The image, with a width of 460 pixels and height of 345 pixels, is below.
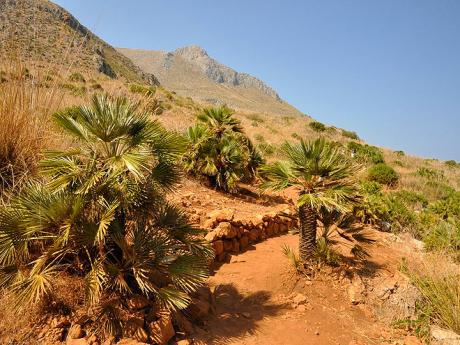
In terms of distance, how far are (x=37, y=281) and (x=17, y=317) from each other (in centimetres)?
40

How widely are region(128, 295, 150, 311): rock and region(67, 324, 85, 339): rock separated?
1.34ft

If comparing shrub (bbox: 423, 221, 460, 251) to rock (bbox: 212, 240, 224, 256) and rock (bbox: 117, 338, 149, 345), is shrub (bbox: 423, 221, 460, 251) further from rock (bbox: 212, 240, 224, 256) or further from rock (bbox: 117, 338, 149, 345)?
rock (bbox: 117, 338, 149, 345)

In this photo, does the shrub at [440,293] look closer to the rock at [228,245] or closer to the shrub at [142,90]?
the rock at [228,245]

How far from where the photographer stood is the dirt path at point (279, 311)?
161 inches

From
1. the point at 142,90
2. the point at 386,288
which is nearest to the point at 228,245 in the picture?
the point at 386,288

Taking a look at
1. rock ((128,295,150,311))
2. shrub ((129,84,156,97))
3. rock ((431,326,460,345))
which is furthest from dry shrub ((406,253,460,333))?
shrub ((129,84,156,97))

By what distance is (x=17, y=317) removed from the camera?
2900 mm

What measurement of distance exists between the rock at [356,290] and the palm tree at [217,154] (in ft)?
12.5

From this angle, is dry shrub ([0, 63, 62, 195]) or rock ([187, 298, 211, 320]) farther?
rock ([187, 298, 211, 320])

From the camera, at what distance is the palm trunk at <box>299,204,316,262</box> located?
548 centimetres

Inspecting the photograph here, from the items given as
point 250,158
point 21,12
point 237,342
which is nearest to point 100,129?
point 21,12

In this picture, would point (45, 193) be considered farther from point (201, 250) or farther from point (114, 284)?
point (201, 250)

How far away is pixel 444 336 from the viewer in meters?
4.57

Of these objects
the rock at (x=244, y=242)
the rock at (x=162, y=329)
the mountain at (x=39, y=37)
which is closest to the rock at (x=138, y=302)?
the rock at (x=162, y=329)
